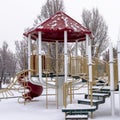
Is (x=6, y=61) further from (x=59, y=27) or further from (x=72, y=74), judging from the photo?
(x=72, y=74)

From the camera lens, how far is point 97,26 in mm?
31656

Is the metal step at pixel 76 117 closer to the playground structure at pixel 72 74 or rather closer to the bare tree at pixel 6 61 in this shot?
the playground structure at pixel 72 74

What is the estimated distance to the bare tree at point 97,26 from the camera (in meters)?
30.8

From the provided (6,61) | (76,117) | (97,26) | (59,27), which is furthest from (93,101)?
(6,61)

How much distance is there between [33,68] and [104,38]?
19.5m

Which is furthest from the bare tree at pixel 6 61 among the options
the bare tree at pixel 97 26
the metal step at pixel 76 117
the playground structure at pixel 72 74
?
the metal step at pixel 76 117

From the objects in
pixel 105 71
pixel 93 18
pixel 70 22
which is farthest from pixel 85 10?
pixel 105 71

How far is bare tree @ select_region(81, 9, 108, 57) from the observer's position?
101 feet

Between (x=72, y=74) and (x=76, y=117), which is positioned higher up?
(x=72, y=74)

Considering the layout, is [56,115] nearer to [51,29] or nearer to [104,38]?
[51,29]

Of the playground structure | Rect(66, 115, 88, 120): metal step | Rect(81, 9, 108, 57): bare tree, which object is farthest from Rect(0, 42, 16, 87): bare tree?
Rect(66, 115, 88, 120): metal step

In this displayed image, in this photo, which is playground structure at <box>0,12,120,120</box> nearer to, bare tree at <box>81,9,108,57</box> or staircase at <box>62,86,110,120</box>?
staircase at <box>62,86,110,120</box>

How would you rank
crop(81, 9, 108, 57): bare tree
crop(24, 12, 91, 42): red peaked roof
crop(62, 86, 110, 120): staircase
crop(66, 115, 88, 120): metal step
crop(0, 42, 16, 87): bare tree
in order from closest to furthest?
crop(66, 115, 88, 120): metal step, crop(62, 86, 110, 120): staircase, crop(24, 12, 91, 42): red peaked roof, crop(81, 9, 108, 57): bare tree, crop(0, 42, 16, 87): bare tree

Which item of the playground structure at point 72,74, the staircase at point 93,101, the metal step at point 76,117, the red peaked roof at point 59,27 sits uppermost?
the red peaked roof at point 59,27
